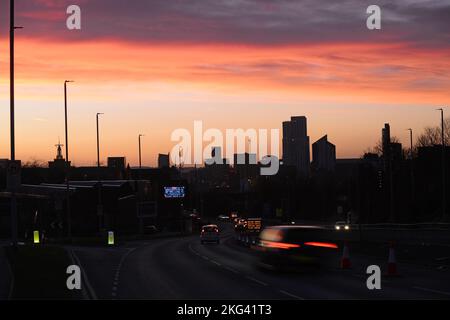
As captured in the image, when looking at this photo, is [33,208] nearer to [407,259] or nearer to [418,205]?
[418,205]

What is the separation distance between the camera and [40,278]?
2636cm

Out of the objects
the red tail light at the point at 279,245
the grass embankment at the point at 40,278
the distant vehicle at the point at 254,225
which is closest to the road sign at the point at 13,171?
the grass embankment at the point at 40,278

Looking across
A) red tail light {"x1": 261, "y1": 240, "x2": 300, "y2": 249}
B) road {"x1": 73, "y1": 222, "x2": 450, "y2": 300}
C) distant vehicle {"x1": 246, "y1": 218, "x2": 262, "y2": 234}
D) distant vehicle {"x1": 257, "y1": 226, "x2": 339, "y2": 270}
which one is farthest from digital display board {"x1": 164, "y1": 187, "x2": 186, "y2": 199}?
distant vehicle {"x1": 257, "y1": 226, "x2": 339, "y2": 270}

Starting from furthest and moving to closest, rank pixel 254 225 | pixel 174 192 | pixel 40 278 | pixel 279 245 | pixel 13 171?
pixel 174 192, pixel 254 225, pixel 13 171, pixel 279 245, pixel 40 278

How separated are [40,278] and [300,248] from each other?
854cm

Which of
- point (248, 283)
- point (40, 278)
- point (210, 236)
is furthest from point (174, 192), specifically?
point (248, 283)

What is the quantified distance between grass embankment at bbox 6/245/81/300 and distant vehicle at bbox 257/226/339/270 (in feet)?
23.5

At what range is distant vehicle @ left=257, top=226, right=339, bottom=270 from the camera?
90.2ft

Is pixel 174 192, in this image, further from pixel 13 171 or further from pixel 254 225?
pixel 13 171

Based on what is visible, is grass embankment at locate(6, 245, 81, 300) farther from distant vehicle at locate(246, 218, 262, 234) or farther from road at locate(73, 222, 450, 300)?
distant vehicle at locate(246, 218, 262, 234)

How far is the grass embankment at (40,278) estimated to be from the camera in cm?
2125
